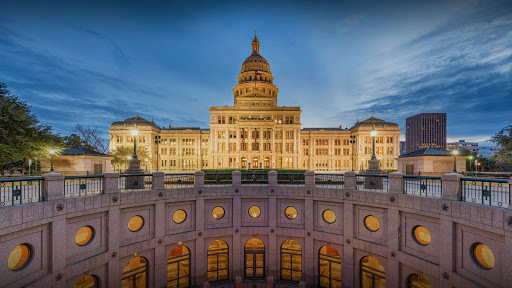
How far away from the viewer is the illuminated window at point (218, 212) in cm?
1559

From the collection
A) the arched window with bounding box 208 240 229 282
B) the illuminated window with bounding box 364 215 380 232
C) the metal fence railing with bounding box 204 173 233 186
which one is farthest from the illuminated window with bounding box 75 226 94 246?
the illuminated window with bounding box 364 215 380 232

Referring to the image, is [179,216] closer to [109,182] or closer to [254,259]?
[109,182]

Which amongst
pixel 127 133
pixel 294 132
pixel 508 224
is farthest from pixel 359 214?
pixel 127 133

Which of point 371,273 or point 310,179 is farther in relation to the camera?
point 310,179

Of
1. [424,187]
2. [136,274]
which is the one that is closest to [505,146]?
[424,187]

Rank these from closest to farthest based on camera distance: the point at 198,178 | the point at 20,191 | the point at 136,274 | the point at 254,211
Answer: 1. the point at 20,191
2. the point at 136,274
3. the point at 198,178
4. the point at 254,211

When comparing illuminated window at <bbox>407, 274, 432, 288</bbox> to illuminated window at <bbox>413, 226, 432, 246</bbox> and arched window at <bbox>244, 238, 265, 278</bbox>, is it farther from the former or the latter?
arched window at <bbox>244, 238, 265, 278</bbox>

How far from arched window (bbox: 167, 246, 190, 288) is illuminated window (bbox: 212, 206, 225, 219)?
2.92 m

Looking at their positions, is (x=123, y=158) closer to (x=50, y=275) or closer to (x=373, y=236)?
(x=50, y=275)

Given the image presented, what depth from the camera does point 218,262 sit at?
15727 millimetres

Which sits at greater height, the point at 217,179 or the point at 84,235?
the point at 217,179

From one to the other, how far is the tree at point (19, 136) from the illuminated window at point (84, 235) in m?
14.7

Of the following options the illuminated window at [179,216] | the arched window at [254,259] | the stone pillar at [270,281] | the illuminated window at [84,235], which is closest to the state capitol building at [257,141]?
the arched window at [254,259]

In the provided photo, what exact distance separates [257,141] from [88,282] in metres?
53.5
